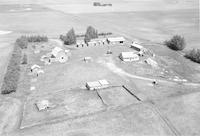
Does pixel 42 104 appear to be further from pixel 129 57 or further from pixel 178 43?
pixel 178 43

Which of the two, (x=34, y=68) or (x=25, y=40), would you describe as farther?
(x=25, y=40)

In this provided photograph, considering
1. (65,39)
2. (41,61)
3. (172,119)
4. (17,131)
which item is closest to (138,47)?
(65,39)

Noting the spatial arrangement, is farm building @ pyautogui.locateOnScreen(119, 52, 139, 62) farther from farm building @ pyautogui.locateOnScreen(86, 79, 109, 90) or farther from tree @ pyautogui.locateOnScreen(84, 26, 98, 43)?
tree @ pyautogui.locateOnScreen(84, 26, 98, 43)

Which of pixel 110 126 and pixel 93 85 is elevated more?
pixel 93 85

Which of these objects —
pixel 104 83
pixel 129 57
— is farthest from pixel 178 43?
pixel 104 83

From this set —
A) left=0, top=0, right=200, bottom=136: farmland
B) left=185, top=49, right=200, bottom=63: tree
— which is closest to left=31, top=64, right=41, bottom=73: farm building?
left=0, top=0, right=200, bottom=136: farmland

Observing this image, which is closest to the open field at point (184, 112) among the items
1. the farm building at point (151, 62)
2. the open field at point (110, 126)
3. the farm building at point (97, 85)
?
the open field at point (110, 126)

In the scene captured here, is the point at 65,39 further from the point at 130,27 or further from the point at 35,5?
the point at 35,5

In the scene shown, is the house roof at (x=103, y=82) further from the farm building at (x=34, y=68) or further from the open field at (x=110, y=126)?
the farm building at (x=34, y=68)

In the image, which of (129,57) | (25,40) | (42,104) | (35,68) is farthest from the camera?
(25,40)

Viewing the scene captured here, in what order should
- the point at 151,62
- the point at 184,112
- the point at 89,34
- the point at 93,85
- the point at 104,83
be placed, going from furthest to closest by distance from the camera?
the point at 89,34 < the point at 151,62 < the point at 104,83 < the point at 93,85 < the point at 184,112
